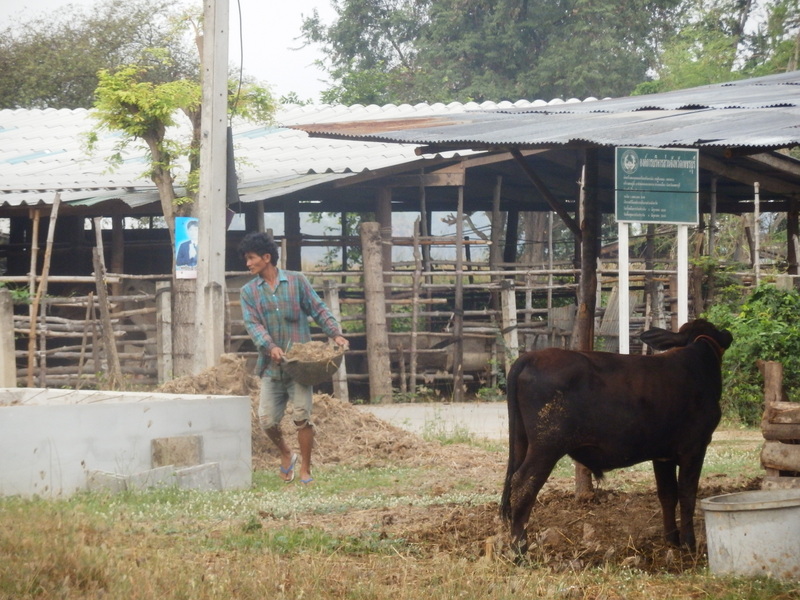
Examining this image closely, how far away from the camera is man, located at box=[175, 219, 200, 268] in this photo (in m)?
12.2

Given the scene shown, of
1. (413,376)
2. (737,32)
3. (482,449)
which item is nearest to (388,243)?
(413,376)

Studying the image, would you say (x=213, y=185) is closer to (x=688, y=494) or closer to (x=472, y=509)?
(x=472, y=509)

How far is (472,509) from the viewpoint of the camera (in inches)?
290

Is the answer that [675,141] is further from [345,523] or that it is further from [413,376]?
[413,376]

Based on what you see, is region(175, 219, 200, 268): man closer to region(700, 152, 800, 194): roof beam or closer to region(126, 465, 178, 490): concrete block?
region(126, 465, 178, 490): concrete block

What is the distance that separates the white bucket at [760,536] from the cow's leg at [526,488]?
3.09 ft

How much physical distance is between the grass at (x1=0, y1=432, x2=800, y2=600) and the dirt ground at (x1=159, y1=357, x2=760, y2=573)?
21cm

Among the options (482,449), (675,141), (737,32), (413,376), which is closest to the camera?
(675,141)

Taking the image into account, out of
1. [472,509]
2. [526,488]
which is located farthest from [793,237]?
[526,488]

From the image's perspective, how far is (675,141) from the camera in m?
6.62

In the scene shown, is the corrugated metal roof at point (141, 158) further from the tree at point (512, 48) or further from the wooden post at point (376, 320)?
the tree at point (512, 48)

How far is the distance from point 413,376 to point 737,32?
1954 cm

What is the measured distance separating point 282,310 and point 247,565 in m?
3.49

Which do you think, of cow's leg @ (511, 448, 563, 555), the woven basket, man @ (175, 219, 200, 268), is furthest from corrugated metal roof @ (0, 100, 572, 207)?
cow's leg @ (511, 448, 563, 555)
